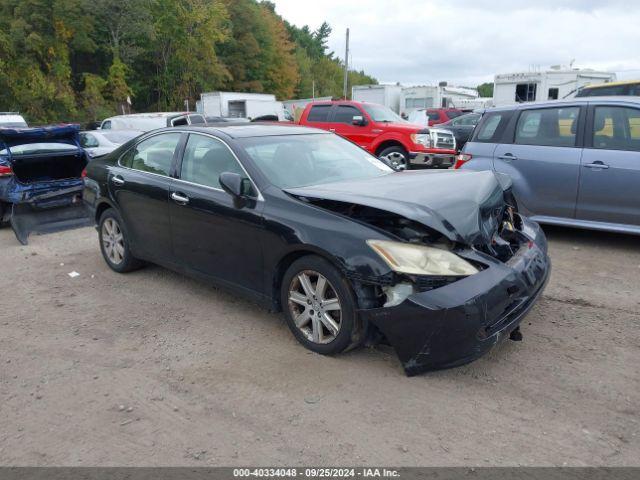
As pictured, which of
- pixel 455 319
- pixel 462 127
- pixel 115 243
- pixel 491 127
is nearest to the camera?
pixel 455 319

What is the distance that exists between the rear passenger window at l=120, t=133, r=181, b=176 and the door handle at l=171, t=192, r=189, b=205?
0.30m

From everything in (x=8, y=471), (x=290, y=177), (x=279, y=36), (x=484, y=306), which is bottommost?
(x=8, y=471)

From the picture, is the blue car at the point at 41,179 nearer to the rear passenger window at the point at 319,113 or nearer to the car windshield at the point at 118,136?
the car windshield at the point at 118,136

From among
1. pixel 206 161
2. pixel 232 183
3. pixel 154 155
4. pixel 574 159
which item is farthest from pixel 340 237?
pixel 574 159

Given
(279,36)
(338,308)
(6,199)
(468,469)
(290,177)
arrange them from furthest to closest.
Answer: (279,36) → (6,199) → (290,177) → (338,308) → (468,469)

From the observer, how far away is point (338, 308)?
138 inches

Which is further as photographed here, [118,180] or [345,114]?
[345,114]

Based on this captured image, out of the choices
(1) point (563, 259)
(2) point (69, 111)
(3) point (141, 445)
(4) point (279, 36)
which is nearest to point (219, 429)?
(3) point (141, 445)

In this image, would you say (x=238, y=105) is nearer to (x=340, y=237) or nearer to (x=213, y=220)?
(x=213, y=220)

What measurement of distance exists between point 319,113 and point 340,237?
10.3m

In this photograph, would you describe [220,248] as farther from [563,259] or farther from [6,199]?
[6,199]

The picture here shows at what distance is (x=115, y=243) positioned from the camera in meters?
5.69

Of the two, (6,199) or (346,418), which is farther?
(6,199)

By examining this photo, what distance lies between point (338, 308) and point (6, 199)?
20.6ft
